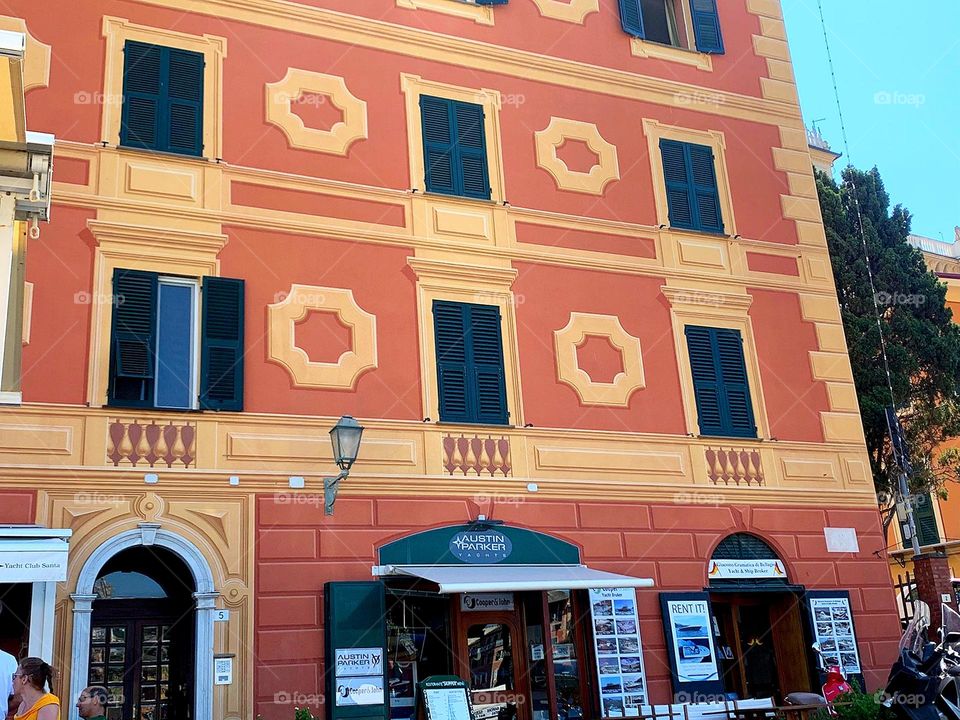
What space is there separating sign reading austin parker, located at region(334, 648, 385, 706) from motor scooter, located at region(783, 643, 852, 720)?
16.0ft

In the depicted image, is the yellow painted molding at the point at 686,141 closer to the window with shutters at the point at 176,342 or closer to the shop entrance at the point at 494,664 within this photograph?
the shop entrance at the point at 494,664

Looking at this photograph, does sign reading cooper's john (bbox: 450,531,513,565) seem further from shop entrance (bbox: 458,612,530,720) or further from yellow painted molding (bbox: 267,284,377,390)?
yellow painted molding (bbox: 267,284,377,390)

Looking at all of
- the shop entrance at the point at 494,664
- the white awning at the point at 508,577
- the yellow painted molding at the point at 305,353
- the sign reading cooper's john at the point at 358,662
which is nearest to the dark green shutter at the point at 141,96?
the yellow painted molding at the point at 305,353

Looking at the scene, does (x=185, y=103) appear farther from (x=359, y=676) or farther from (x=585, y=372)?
(x=359, y=676)

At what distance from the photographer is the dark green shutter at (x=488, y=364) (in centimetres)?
1293

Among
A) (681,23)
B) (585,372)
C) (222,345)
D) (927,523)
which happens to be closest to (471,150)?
(585,372)

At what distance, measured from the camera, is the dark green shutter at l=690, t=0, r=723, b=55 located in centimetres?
1658

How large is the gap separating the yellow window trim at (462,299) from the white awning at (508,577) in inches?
71.6

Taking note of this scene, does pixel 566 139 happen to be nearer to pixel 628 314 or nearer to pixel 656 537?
pixel 628 314

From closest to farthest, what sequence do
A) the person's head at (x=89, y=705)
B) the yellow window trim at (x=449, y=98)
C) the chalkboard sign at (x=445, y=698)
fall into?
the person's head at (x=89, y=705) → the chalkboard sign at (x=445, y=698) → the yellow window trim at (x=449, y=98)

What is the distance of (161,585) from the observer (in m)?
11.2

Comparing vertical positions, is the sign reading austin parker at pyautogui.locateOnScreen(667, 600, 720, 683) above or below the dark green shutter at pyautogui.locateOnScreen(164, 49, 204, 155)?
below

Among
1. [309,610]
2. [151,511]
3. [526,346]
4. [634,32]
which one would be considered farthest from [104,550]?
[634,32]

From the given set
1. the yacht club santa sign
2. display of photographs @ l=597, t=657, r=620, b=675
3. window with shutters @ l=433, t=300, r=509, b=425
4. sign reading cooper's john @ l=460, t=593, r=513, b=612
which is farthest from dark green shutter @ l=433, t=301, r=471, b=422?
the yacht club santa sign
